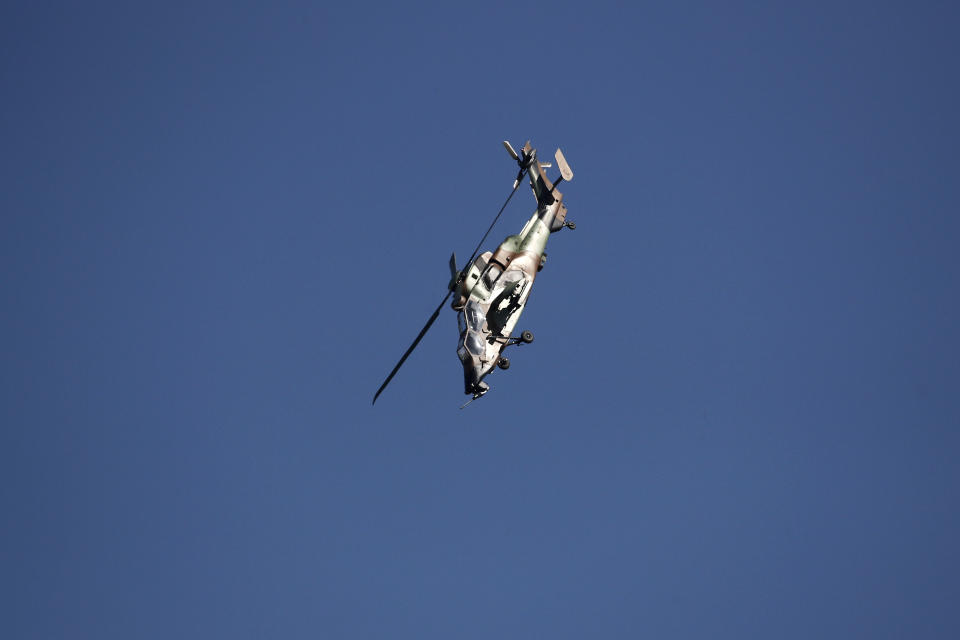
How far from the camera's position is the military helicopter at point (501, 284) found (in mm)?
51906

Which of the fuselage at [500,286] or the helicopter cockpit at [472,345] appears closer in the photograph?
the helicopter cockpit at [472,345]

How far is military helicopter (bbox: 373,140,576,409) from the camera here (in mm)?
51906

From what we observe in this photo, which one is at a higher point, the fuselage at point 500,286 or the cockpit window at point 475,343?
the fuselage at point 500,286

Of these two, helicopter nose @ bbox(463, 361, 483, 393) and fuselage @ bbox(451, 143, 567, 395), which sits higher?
fuselage @ bbox(451, 143, 567, 395)

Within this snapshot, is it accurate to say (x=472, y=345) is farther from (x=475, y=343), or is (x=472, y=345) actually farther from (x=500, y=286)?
(x=500, y=286)

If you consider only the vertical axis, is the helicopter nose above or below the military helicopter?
below

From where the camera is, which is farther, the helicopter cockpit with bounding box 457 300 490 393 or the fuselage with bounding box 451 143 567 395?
the fuselage with bounding box 451 143 567 395

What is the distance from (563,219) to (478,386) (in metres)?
9.92

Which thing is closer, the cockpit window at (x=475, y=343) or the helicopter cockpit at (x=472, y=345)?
the helicopter cockpit at (x=472, y=345)

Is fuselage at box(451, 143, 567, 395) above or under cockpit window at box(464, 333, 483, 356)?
above

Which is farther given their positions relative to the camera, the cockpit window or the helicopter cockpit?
the cockpit window

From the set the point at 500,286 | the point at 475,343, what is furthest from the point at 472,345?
the point at 500,286

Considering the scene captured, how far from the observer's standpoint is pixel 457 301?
54.4m

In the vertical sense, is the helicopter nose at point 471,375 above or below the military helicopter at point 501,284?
below
